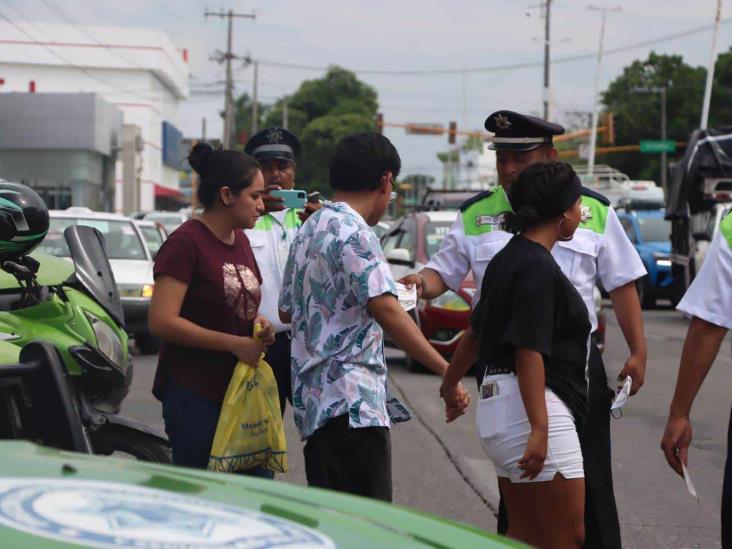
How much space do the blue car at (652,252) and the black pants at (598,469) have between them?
67.2 ft

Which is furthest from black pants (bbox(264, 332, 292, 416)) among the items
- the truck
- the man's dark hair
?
the truck

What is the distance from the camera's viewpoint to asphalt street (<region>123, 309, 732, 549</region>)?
24.1ft

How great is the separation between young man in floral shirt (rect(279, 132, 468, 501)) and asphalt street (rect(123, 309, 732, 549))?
2.63 meters

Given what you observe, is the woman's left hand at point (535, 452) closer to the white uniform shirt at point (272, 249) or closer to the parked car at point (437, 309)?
the white uniform shirt at point (272, 249)

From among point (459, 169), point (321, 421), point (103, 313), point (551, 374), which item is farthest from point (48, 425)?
point (459, 169)

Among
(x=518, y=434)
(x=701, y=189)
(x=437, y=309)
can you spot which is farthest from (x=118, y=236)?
(x=518, y=434)

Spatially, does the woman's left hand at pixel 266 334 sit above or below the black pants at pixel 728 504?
above

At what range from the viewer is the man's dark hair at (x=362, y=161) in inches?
184

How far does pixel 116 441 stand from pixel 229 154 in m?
1.21

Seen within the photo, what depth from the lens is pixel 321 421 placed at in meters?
4.57

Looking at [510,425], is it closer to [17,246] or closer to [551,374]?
[551,374]

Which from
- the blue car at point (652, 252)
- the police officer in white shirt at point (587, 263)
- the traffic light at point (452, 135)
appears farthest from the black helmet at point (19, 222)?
the traffic light at point (452, 135)

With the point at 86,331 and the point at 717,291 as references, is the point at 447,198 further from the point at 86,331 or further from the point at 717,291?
the point at 717,291

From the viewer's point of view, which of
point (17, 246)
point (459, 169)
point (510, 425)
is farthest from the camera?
point (459, 169)
